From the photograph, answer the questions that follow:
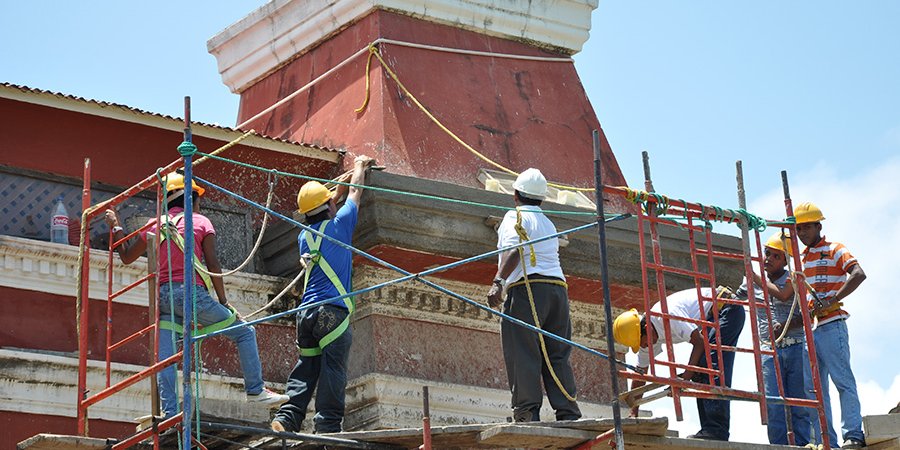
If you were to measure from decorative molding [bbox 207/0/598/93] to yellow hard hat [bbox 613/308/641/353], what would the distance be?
178 inches

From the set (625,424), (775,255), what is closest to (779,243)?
(775,255)

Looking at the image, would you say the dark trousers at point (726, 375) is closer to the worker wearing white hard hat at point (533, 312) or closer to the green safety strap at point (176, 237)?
the worker wearing white hard hat at point (533, 312)

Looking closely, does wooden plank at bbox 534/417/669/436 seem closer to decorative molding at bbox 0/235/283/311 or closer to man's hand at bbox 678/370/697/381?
man's hand at bbox 678/370/697/381

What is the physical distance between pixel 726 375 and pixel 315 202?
331 cm

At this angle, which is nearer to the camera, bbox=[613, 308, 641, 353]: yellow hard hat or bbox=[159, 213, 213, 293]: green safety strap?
bbox=[159, 213, 213, 293]: green safety strap

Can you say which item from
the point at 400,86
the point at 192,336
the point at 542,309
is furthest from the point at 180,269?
the point at 400,86

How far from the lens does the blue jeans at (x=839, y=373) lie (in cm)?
1307

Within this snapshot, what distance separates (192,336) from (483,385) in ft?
12.3

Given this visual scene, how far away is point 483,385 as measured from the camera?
14953 mm

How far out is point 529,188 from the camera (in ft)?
41.9

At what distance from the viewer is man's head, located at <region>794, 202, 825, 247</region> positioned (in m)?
13.7

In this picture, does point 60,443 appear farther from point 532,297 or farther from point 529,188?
point 529,188

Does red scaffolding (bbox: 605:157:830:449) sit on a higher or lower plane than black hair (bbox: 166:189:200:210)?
lower

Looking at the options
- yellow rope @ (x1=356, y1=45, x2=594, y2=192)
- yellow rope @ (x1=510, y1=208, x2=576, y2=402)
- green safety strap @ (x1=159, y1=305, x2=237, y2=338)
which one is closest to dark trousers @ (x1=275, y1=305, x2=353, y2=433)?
green safety strap @ (x1=159, y1=305, x2=237, y2=338)
